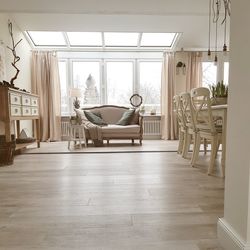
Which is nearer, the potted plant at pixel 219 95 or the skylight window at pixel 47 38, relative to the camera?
the potted plant at pixel 219 95

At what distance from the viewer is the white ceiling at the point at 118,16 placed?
3926 mm

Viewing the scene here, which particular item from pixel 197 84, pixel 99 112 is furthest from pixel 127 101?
pixel 197 84

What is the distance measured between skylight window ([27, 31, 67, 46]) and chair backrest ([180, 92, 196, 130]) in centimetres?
389

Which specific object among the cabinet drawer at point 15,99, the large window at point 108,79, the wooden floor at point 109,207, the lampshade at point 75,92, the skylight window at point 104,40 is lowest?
the wooden floor at point 109,207

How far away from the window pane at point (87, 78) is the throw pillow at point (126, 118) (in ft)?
4.09

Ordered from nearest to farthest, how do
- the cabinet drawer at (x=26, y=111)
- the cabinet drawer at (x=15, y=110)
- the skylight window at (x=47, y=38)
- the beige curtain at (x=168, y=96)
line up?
the cabinet drawer at (x=15, y=110), the cabinet drawer at (x=26, y=111), the skylight window at (x=47, y=38), the beige curtain at (x=168, y=96)

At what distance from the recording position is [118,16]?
4.80 meters

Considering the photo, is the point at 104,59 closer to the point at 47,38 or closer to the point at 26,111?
the point at 47,38

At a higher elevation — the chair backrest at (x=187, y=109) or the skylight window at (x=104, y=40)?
the skylight window at (x=104, y=40)

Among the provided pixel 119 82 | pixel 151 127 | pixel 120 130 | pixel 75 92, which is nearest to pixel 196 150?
pixel 120 130

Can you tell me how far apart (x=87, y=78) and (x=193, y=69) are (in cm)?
288

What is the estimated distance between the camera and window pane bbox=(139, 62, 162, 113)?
246 inches

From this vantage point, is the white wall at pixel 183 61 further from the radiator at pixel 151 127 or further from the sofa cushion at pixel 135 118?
the sofa cushion at pixel 135 118

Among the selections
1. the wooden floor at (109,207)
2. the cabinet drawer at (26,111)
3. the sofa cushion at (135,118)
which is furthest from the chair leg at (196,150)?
the cabinet drawer at (26,111)
